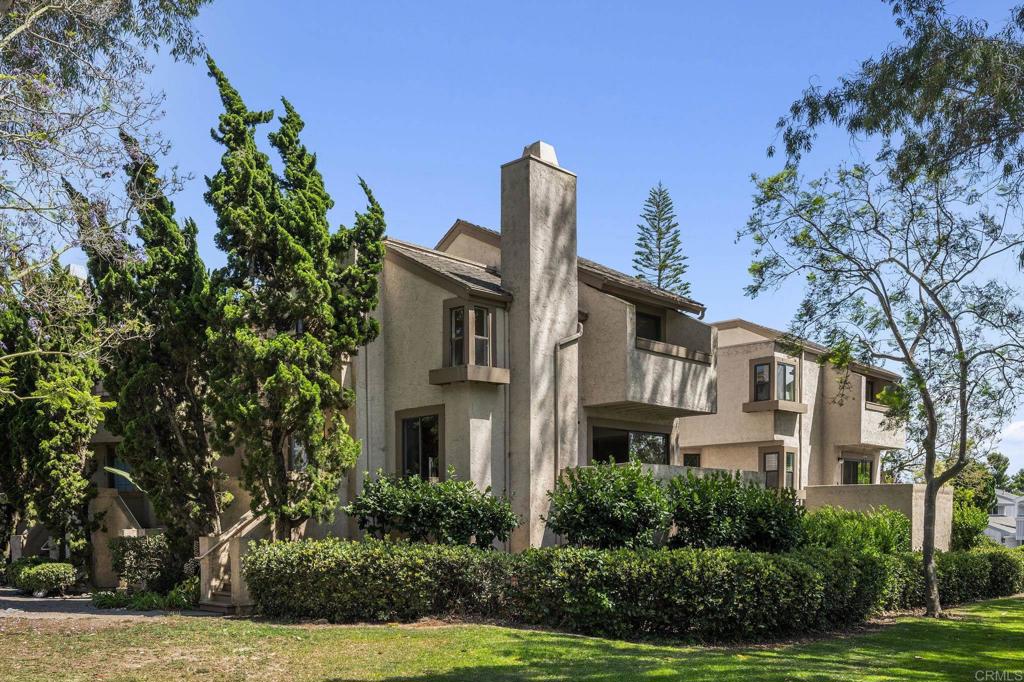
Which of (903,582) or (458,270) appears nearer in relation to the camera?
(903,582)

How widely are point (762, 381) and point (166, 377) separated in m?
20.4

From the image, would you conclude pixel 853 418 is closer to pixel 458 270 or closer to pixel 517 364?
pixel 517 364

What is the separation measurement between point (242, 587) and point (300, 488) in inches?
82.7

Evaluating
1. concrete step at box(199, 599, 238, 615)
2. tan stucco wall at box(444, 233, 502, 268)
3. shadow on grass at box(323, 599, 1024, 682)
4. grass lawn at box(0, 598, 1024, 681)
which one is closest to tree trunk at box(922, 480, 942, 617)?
shadow on grass at box(323, 599, 1024, 682)

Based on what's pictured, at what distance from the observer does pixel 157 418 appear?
18.9 meters

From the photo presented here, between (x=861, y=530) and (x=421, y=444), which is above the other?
(x=421, y=444)

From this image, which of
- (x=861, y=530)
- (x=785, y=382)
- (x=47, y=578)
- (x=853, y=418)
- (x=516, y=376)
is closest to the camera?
(x=516, y=376)

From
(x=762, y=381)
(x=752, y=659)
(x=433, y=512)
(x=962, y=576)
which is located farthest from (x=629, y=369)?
(x=762, y=381)

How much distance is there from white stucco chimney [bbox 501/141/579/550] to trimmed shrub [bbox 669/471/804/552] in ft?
10.5

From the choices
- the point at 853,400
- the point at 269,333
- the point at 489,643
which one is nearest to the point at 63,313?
the point at 269,333

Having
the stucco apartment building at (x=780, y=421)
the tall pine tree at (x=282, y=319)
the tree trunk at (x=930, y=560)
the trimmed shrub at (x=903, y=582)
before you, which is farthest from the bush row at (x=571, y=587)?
the stucco apartment building at (x=780, y=421)

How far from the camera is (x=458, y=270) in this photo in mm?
21953

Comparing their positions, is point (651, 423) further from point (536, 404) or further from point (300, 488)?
point (300, 488)

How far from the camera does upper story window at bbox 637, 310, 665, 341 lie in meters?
24.8
